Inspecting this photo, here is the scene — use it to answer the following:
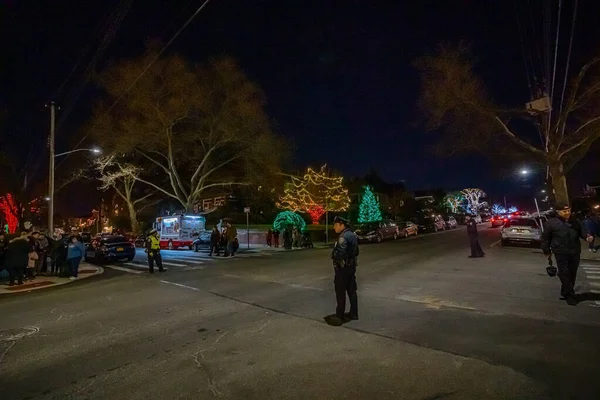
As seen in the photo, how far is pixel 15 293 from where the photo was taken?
13.1 meters

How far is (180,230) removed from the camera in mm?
31984

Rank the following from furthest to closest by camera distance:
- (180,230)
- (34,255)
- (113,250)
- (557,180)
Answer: (180,230) → (113,250) → (557,180) → (34,255)

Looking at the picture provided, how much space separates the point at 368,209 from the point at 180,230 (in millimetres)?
21872

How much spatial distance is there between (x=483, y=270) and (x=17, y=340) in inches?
480

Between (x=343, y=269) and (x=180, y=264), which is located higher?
(x=343, y=269)

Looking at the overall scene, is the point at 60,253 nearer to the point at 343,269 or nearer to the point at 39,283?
the point at 39,283

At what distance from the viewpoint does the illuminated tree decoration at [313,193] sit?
41.2 m

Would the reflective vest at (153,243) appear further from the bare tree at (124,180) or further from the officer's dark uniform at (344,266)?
the bare tree at (124,180)

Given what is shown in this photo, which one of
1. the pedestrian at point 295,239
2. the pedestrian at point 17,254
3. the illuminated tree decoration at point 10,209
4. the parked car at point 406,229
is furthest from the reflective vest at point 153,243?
the illuminated tree decoration at point 10,209

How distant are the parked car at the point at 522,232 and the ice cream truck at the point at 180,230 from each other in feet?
64.4

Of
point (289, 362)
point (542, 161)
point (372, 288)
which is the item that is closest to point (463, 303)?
point (372, 288)

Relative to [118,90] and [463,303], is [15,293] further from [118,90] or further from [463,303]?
[118,90]

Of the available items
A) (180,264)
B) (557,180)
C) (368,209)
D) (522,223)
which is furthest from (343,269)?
(368,209)

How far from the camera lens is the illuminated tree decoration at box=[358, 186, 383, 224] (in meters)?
46.7
